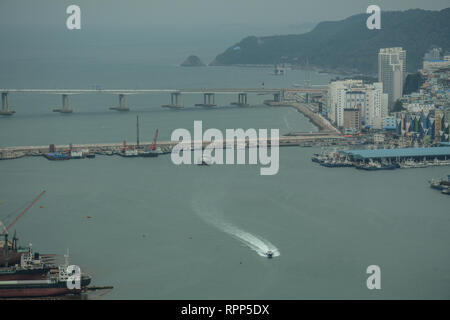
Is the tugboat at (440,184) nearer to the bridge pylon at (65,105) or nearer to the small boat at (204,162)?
the small boat at (204,162)

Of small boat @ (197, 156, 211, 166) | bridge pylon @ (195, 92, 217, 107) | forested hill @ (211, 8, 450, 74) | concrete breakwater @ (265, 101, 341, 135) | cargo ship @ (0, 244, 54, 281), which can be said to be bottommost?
cargo ship @ (0, 244, 54, 281)

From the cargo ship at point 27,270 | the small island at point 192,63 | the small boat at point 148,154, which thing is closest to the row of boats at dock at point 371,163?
the small boat at point 148,154

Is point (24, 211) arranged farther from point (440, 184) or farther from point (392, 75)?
point (392, 75)

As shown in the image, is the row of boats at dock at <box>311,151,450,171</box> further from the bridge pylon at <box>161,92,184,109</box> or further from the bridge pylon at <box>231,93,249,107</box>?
the bridge pylon at <box>231,93,249,107</box>

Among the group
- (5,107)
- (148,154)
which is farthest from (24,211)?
(5,107)

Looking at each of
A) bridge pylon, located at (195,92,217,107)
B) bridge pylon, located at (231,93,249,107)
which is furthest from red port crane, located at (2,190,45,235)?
bridge pylon, located at (231,93,249,107)
